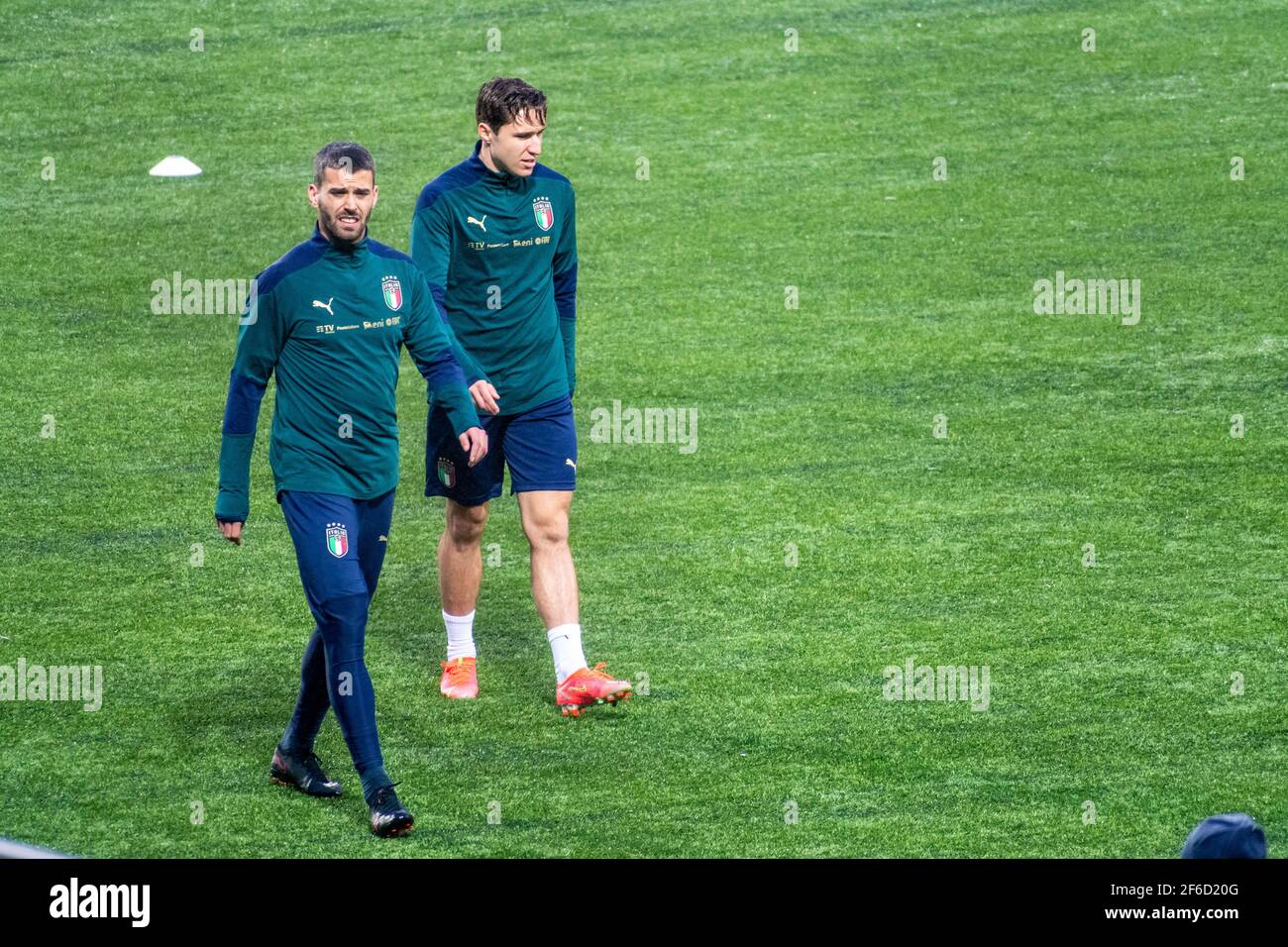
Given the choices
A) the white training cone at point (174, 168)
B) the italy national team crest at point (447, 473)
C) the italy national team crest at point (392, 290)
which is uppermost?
the white training cone at point (174, 168)

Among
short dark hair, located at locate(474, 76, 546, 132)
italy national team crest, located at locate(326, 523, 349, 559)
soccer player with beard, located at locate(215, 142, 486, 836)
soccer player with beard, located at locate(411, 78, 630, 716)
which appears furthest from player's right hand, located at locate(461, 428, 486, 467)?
short dark hair, located at locate(474, 76, 546, 132)

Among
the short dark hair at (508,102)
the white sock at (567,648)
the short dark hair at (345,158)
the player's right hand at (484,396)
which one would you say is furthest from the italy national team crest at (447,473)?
the short dark hair at (345,158)

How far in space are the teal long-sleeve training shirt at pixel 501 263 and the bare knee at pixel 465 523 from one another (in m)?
0.41

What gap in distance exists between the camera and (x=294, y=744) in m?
6.42

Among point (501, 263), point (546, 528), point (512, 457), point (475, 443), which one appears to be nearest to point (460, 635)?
point (546, 528)

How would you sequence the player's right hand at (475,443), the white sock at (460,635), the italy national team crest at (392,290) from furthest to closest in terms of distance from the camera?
the white sock at (460,635)
the player's right hand at (475,443)
the italy national team crest at (392,290)

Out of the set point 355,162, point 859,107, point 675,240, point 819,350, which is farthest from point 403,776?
point 859,107

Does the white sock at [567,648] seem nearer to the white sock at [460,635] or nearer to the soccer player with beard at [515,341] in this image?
the soccer player with beard at [515,341]

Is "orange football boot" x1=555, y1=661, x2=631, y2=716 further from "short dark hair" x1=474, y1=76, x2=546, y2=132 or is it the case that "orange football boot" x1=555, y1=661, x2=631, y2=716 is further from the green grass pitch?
"short dark hair" x1=474, y1=76, x2=546, y2=132

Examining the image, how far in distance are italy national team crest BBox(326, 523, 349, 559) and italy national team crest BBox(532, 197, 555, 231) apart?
1.62 metres

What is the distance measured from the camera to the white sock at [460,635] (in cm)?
739

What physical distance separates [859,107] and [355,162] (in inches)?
Result: 391

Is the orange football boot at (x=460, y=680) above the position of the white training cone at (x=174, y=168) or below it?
below

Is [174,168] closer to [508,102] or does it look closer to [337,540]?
[508,102]
